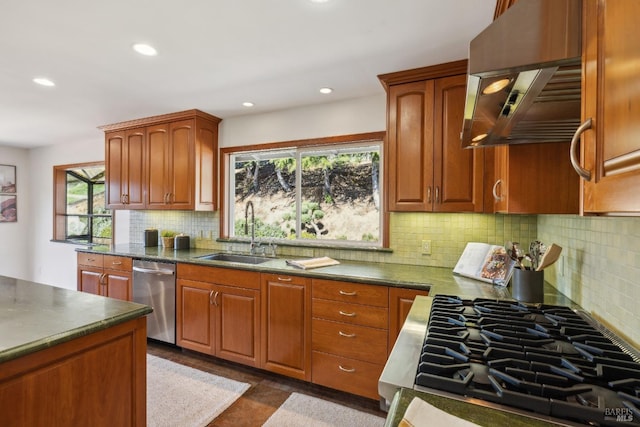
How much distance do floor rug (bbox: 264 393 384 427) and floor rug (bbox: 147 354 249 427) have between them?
400 mm

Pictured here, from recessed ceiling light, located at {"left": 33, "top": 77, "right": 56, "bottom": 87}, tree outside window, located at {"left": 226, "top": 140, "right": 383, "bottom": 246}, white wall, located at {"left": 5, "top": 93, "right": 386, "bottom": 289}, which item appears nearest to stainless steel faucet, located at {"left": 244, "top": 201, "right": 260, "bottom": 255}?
tree outside window, located at {"left": 226, "top": 140, "right": 383, "bottom": 246}

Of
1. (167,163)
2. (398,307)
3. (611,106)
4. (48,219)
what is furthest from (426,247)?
(48,219)

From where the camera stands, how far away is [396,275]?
7.45 feet

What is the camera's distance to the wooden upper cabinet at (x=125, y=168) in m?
3.65

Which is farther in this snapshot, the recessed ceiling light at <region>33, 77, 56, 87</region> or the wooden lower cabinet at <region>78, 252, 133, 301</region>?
the wooden lower cabinet at <region>78, 252, 133, 301</region>

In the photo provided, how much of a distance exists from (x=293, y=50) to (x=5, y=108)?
3.23 metres

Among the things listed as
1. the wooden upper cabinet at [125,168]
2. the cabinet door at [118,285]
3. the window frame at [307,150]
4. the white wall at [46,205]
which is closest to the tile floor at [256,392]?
the cabinet door at [118,285]

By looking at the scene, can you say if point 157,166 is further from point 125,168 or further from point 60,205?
point 60,205

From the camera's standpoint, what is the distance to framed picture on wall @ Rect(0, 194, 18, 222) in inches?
197

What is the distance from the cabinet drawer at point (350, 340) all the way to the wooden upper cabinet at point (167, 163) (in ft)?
6.14

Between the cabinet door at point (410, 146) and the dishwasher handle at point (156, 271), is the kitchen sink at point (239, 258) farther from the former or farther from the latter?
the cabinet door at point (410, 146)

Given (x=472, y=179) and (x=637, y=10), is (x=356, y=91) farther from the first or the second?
(x=637, y=10)

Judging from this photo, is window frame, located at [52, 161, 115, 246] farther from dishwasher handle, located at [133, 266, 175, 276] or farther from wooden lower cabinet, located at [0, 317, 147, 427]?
wooden lower cabinet, located at [0, 317, 147, 427]

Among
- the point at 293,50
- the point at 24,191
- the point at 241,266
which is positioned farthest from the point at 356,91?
the point at 24,191
